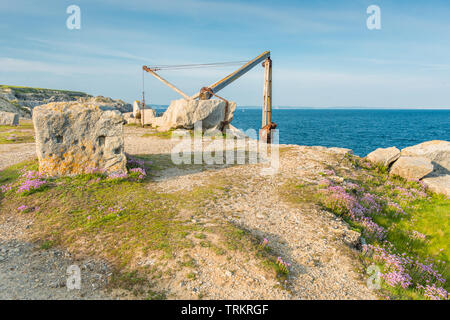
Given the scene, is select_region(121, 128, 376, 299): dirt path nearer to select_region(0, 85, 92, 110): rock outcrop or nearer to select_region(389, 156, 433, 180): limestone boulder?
select_region(389, 156, 433, 180): limestone boulder

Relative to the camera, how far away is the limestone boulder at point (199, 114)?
29484 millimetres

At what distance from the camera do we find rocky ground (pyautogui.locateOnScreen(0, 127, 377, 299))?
667 centimetres

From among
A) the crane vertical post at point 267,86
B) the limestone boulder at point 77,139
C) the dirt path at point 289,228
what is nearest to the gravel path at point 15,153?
the limestone boulder at point 77,139

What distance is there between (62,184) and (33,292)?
7.30 m

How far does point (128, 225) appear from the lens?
31.6 ft

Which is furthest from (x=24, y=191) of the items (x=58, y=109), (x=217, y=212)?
(x=217, y=212)

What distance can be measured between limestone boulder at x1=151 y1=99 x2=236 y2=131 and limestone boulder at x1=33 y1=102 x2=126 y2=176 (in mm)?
15184

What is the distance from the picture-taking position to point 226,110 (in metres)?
31.5

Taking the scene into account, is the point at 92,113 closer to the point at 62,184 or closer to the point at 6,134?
the point at 62,184

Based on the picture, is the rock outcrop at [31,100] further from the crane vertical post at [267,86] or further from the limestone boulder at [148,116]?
the crane vertical post at [267,86]

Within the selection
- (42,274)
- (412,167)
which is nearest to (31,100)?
(42,274)

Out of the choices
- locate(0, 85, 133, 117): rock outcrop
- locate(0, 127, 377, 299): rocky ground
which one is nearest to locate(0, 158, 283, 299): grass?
locate(0, 127, 377, 299): rocky ground

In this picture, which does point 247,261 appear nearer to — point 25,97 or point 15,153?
point 15,153

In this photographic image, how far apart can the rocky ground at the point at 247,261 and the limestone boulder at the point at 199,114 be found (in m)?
15.8
